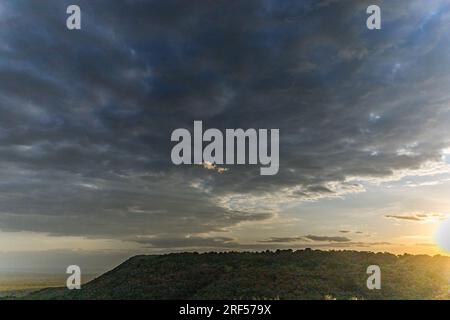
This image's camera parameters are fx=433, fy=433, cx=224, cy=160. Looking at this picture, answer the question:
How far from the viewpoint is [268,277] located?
49.7 metres

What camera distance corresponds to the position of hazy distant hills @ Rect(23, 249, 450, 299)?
4581cm

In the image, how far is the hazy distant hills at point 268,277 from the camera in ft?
150

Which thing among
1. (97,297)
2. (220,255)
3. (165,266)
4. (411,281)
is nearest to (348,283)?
(411,281)

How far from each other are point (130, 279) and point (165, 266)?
5467 millimetres

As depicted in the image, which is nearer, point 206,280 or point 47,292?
point 206,280
